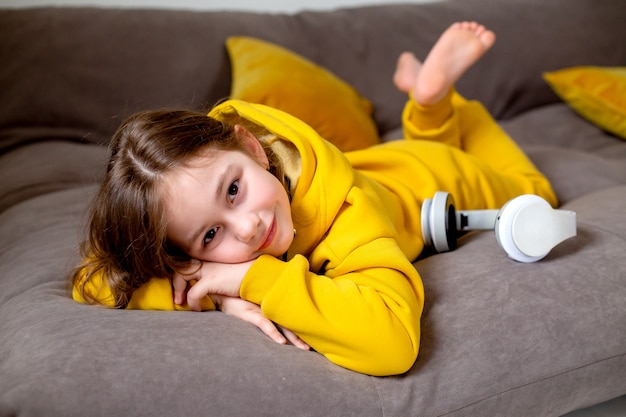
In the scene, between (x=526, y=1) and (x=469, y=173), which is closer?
(x=469, y=173)

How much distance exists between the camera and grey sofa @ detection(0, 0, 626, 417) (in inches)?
33.6

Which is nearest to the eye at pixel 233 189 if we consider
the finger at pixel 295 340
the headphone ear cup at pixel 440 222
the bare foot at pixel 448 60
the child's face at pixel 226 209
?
the child's face at pixel 226 209

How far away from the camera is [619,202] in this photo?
51.4 inches

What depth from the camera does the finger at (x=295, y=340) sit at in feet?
3.22

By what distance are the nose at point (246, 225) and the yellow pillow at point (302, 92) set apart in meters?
0.81

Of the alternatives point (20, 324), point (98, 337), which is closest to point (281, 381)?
point (98, 337)

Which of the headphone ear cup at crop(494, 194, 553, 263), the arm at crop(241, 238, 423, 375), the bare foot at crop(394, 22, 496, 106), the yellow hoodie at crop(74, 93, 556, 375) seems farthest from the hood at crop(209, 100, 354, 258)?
the bare foot at crop(394, 22, 496, 106)

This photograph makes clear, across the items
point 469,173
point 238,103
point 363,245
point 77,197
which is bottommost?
point 77,197

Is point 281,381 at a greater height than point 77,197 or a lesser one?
greater

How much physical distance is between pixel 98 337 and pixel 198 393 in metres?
0.17

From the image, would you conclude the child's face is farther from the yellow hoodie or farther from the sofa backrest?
the sofa backrest

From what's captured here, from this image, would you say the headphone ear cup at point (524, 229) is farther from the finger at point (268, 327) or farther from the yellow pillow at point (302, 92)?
the yellow pillow at point (302, 92)

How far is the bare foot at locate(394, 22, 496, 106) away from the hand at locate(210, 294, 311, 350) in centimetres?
76

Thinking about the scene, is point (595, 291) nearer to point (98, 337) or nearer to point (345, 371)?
point (345, 371)
